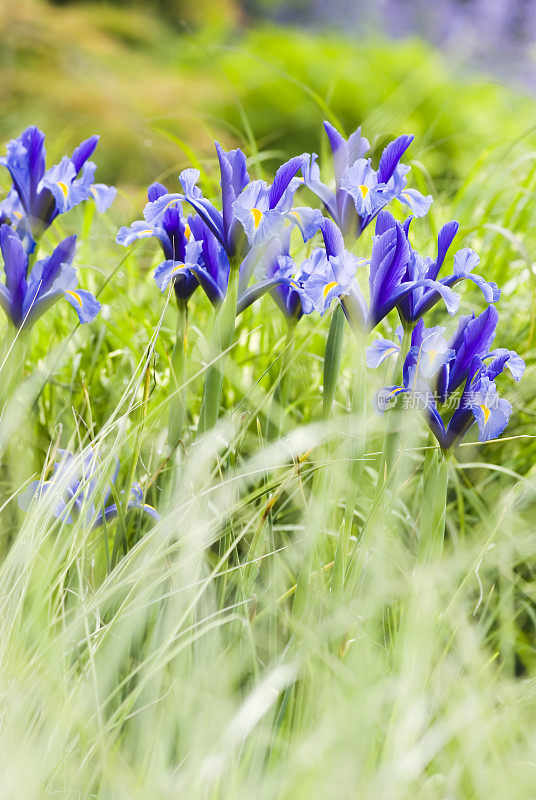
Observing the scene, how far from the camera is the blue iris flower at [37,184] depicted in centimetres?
104

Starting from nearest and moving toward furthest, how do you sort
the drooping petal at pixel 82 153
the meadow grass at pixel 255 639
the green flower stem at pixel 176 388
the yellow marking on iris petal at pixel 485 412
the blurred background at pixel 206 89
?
the meadow grass at pixel 255 639 → the yellow marking on iris petal at pixel 485 412 → the green flower stem at pixel 176 388 → the drooping petal at pixel 82 153 → the blurred background at pixel 206 89

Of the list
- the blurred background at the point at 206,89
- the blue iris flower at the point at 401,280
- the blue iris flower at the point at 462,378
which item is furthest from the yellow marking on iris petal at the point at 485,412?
the blurred background at the point at 206,89

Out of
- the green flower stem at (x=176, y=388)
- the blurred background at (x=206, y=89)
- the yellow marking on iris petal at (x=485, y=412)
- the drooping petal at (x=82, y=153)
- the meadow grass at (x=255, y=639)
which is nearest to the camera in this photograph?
the meadow grass at (x=255, y=639)

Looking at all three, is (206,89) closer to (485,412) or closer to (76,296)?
(76,296)

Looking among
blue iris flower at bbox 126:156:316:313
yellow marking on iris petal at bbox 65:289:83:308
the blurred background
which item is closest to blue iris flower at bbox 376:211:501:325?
blue iris flower at bbox 126:156:316:313

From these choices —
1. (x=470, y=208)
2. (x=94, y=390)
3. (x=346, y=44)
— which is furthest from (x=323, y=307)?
(x=346, y=44)

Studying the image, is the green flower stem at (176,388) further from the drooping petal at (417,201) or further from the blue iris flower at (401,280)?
the drooping petal at (417,201)

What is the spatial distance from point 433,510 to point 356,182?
0.38 m

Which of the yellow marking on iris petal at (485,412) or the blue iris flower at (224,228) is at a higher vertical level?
the blue iris flower at (224,228)

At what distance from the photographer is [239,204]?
32.6 inches

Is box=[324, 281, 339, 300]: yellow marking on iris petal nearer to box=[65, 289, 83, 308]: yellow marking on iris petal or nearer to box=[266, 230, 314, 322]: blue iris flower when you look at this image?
box=[266, 230, 314, 322]: blue iris flower

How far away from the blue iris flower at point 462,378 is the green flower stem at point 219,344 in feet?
0.61

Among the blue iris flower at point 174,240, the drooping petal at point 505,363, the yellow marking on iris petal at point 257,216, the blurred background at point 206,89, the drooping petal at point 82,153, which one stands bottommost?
the blurred background at point 206,89

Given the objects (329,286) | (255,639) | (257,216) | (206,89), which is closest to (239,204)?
(257,216)
